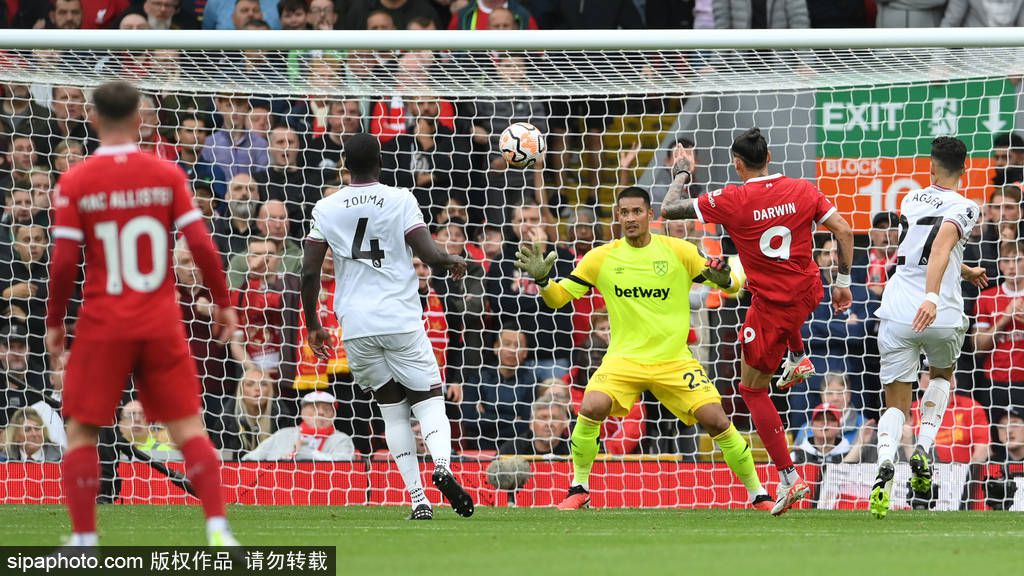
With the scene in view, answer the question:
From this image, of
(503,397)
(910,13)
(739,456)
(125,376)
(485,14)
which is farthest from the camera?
(485,14)

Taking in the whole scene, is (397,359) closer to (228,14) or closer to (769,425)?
(769,425)

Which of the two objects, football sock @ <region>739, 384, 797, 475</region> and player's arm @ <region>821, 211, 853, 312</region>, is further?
football sock @ <region>739, 384, 797, 475</region>

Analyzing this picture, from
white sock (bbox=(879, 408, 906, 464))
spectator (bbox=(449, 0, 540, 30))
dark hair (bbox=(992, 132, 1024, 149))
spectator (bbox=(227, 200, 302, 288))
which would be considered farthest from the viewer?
spectator (bbox=(449, 0, 540, 30))

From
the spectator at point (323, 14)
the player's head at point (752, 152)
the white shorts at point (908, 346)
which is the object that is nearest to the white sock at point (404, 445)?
the player's head at point (752, 152)

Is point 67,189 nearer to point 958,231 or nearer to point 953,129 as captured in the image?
point 958,231

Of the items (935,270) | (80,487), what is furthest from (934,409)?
(80,487)

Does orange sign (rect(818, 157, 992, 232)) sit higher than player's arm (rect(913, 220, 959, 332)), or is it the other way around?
orange sign (rect(818, 157, 992, 232))

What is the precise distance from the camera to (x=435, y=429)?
8664 millimetres

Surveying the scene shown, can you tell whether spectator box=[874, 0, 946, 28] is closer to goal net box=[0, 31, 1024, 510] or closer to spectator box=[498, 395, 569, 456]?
goal net box=[0, 31, 1024, 510]

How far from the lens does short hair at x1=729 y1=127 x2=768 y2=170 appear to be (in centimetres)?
920

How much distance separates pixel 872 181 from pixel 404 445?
5513 millimetres

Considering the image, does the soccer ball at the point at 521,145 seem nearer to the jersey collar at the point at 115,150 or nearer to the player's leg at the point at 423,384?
the player's leg at the point at 423,384

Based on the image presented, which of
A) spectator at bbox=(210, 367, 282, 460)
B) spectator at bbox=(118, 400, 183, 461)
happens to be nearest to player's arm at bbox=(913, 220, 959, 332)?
spectator at bbox=(210, 367, 282, 460)

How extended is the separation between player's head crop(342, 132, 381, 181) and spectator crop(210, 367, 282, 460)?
3528 mm
